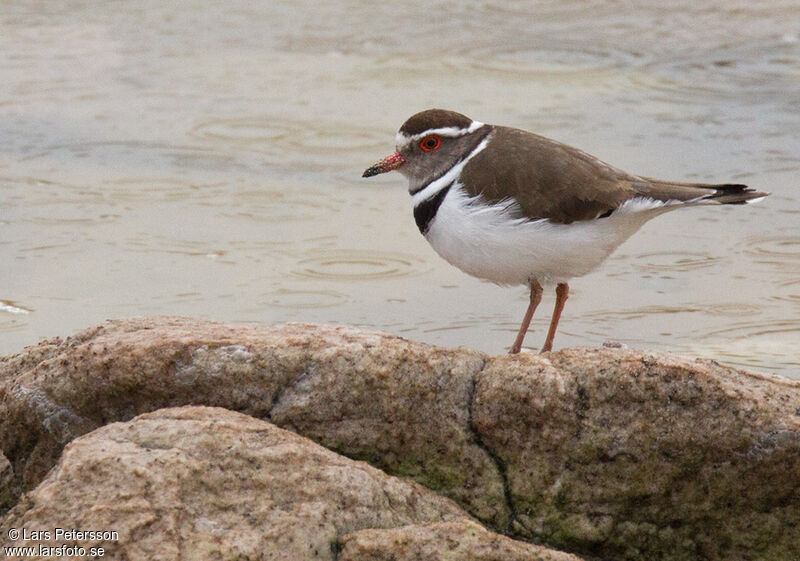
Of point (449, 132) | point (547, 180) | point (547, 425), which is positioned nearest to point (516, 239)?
point (547, 180)

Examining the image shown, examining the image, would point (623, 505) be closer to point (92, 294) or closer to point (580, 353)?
point (580, 353)

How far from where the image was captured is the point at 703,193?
5.86 metres

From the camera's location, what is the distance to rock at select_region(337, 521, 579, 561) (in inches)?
148

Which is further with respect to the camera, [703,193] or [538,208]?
[703,193]

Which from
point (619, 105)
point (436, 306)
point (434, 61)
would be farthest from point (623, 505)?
point (434, 61)

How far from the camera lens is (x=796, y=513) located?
445 centimetres

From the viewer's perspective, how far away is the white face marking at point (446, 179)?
607 centimetres

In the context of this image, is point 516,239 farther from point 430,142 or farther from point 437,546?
point 437,546

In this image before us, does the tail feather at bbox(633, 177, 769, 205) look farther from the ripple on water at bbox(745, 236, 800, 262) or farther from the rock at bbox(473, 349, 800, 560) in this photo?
the ripple on water at bbox(745, 236, 800, 262)

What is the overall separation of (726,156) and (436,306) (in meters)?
4.00

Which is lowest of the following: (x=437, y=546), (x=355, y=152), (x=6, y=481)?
(x=6, y=481)

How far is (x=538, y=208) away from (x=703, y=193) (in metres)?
0.86

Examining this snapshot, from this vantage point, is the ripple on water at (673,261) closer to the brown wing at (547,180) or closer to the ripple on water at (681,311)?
the ripple on water at (681,311)

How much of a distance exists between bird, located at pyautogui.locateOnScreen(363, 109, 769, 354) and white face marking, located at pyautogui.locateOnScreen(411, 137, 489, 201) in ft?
0.04
